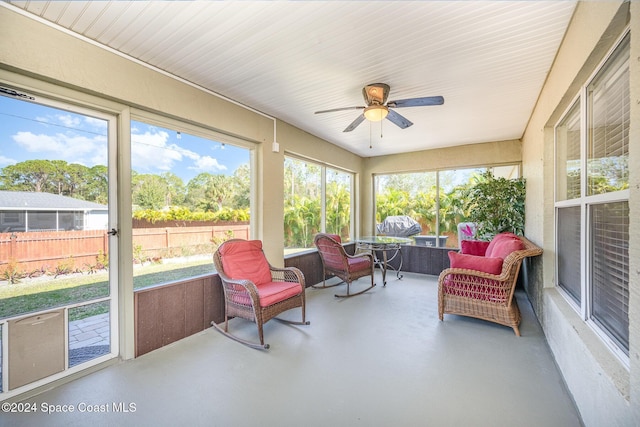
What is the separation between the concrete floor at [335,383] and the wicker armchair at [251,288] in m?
0.25

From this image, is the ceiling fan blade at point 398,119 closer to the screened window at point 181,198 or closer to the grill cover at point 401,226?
the screened window at point 181,198

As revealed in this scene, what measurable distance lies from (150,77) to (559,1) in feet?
10.4

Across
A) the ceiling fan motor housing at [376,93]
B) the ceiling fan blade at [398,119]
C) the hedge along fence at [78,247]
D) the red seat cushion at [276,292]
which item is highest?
the ceiling fan motor housing at [376,93]

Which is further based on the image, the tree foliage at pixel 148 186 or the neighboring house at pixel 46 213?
the tree foliage at pixel 148 186

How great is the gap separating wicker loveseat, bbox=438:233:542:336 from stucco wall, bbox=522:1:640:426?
275 millimetres

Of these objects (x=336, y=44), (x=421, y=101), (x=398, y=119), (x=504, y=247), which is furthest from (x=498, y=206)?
(x=336, y=44)

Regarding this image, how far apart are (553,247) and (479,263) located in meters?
0.68

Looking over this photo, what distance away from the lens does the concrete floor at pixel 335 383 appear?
1.68m

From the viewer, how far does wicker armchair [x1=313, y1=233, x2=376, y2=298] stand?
407 centimetres

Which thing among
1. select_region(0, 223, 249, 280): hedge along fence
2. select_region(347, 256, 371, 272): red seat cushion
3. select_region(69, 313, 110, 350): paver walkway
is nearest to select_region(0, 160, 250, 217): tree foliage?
select_region(0, 223, 249, 280): hedge along fence

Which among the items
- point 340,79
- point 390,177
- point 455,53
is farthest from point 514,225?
point 340,79

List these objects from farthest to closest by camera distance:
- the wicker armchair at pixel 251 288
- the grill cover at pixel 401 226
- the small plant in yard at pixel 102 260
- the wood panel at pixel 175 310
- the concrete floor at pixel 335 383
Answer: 1. the grill cover at pixel 401 226
2. the wicker armchair at pixel 251 288
3. the wood panel at pixel 175 310
4. the small plant in yard at pixel 102 260
5. the concrete floor at pixel 335 383

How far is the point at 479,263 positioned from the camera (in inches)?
115

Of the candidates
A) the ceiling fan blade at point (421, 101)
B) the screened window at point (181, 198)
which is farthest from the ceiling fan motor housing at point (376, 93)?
the screened window at point (181, 198)
